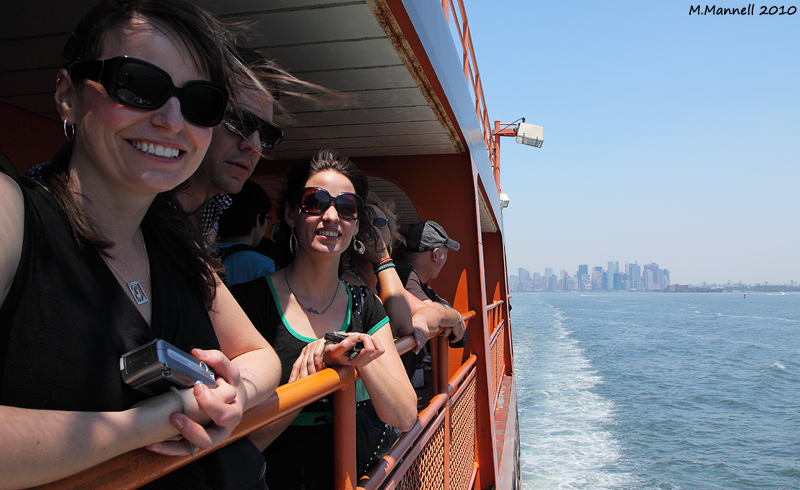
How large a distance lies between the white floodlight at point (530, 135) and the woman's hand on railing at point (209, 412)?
15.3 m

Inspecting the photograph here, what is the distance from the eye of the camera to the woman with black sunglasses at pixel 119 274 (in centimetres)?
79

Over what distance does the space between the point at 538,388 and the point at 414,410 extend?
17625 mm

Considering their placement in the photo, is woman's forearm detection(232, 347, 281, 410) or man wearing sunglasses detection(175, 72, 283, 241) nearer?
woman's forearm detection(232, 347, 281, 410)

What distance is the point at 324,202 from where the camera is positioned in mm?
2215

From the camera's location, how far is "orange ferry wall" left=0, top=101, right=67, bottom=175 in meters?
3.41

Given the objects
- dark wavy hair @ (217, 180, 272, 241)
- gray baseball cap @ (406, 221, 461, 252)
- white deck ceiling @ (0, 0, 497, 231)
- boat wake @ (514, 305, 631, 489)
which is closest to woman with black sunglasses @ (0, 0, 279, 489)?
white deck ceiling @ (0, 0, 497, 231)

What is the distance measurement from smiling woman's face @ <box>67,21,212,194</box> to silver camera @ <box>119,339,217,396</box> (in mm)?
377

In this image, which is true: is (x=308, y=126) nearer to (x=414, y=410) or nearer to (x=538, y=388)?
(x=414, y=410)

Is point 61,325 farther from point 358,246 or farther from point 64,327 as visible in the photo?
point 358,246

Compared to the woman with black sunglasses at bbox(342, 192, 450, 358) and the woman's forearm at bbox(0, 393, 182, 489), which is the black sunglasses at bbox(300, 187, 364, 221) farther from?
the woman's forearm at bbox(0, 393, 182, 489)

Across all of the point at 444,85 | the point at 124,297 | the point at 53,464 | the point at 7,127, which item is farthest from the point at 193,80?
the point at 7,127

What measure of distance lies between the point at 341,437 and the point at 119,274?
34.0 inches

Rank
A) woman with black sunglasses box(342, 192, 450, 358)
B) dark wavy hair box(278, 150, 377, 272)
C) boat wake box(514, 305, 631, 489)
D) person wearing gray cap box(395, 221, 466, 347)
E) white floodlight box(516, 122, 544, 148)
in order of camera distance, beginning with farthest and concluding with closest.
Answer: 1. white floodlight box(516, 122, 544, 148)
2. boat wake box(514, 305, 631, 489)
3. person wearing gray cap box(395, 221, 466, 347)
4. woman with black sunglasses box(342, 192, 450, 358)
5. dark wavy hair box(278, 150, 377, 272)

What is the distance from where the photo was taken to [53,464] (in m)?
0.72
